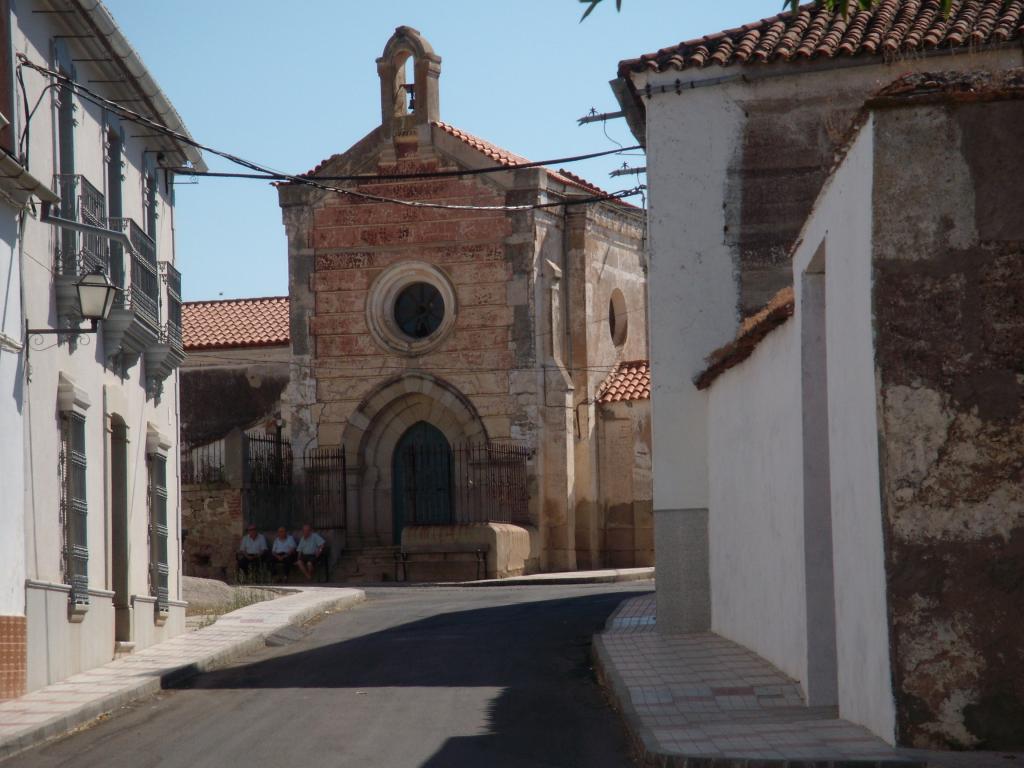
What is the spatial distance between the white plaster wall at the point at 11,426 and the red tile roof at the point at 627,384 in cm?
2078

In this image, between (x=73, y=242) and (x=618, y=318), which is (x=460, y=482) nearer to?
(x=618, y=318)

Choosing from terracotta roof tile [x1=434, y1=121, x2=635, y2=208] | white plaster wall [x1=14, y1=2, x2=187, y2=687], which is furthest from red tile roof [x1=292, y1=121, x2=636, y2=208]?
white plaster wall [x1=14, y1=2, x2=187, y2=687]

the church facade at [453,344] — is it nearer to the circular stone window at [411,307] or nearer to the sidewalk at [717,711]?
the circular stone window at [411,307]

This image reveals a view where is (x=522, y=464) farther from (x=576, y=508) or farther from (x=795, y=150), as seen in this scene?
(x=795, y=150)

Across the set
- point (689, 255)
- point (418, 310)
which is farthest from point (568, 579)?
point (689, 255)


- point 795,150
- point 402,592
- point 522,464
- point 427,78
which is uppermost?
point 427,78

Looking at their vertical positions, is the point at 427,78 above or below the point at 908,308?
above

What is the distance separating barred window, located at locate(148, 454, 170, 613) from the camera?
1817 centimetres

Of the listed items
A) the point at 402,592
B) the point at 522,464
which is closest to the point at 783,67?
the point at 402,592

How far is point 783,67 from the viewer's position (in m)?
16.6

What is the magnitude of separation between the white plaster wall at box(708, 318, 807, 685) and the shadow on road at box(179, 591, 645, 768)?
58.3 inches

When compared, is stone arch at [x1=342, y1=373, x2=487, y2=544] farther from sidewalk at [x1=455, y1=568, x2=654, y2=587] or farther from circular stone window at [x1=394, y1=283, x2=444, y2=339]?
sidewalk at [x1=455, y1=568, x2=654, y2=587]

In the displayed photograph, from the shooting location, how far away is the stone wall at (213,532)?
32156 mm

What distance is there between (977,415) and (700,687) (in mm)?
4154
